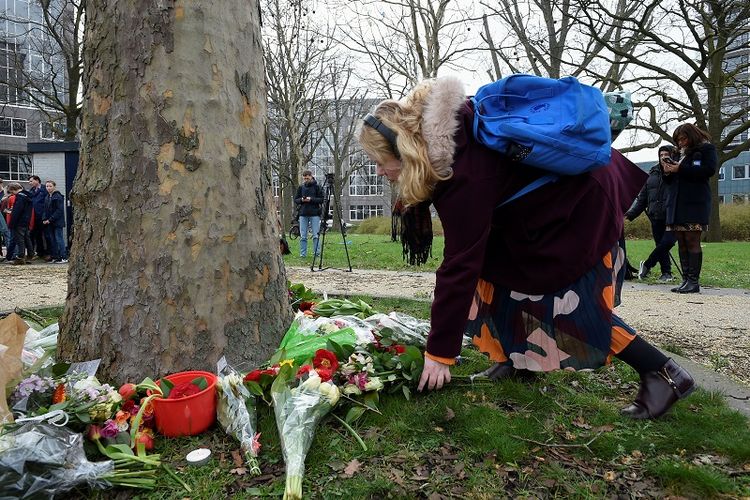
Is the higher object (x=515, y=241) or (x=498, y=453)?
(x=515, y=241)

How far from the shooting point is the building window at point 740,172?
1998 inches

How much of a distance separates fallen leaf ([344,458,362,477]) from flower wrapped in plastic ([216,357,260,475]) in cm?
35

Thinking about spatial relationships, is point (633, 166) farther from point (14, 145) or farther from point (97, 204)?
point (14, 145)

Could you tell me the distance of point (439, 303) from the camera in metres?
2.10

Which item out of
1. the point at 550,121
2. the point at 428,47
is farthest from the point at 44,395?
the point at 428,47

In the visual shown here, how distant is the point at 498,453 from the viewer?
2.07 m

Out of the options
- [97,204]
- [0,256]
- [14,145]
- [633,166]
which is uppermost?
[14,145]

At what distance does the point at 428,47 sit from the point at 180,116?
16.9 meters

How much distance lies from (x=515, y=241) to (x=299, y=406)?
1116mm

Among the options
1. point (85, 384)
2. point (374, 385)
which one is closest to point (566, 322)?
point (374, 385)

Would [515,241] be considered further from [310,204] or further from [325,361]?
[310,204]

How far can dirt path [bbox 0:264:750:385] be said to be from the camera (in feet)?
12.4

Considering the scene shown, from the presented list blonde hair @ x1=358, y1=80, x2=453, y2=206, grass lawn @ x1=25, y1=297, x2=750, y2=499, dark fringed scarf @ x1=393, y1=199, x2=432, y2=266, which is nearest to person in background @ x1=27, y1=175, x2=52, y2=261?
grass lawn @ x1=25, y1=297, x2=750, y2=499

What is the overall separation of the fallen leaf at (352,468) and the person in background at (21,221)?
38.2ft
